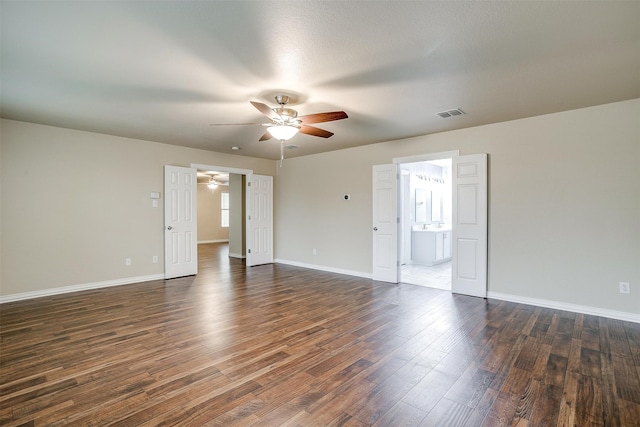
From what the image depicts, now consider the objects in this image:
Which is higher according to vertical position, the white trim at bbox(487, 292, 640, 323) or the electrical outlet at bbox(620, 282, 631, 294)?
the electrical outlet at bbox(620, 282, 631, 294)

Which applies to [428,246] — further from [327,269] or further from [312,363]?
[312,363]

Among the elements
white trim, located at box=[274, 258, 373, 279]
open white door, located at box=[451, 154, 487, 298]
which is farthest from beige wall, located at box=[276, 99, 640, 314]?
white trim, located at box=[274, 258, 373, 279]

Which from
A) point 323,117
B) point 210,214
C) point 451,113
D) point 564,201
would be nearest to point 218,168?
point 323,117

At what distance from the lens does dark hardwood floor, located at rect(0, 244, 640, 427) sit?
76.4 inches

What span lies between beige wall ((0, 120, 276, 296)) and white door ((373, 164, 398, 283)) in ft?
12.9

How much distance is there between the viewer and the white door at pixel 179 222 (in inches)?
226

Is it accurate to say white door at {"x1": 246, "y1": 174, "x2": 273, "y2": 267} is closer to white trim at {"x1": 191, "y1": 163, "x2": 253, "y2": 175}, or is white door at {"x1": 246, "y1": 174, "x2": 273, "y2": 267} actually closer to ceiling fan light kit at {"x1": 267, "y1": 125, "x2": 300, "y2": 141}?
white trim at {"x1": 191, "y1": 163, "x2": 253, "y2": 175}

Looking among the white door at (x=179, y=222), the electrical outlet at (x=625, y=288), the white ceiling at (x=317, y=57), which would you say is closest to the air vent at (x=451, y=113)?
the white ceiling at (x=317, y=57)

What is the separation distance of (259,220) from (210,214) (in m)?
5.92

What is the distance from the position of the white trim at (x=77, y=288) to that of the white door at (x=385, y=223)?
4157mm

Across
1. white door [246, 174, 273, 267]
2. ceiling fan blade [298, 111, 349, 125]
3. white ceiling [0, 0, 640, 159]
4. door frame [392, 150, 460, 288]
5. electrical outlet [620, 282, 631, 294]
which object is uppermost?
white ceiling [0, 0, 640, 159]

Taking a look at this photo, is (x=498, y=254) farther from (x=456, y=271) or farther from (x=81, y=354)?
(x=81, y=354)

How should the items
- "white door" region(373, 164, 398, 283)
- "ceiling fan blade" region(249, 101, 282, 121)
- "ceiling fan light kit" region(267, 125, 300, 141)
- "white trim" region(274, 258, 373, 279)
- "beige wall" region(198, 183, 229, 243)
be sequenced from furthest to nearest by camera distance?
1. "beige wall" region(198, 183, 229, 243)
2. "white trim" region(274, 258, 373, 279)
3. "white door" region(373, 164, 398, 283)
4. "ceiling fan light kit" region(267, 125, 300, 141)
5. "ceiling fan blade" region(249, 101, 282, 121)

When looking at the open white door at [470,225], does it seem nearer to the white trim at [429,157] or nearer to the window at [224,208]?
the white trim at [429,157]
